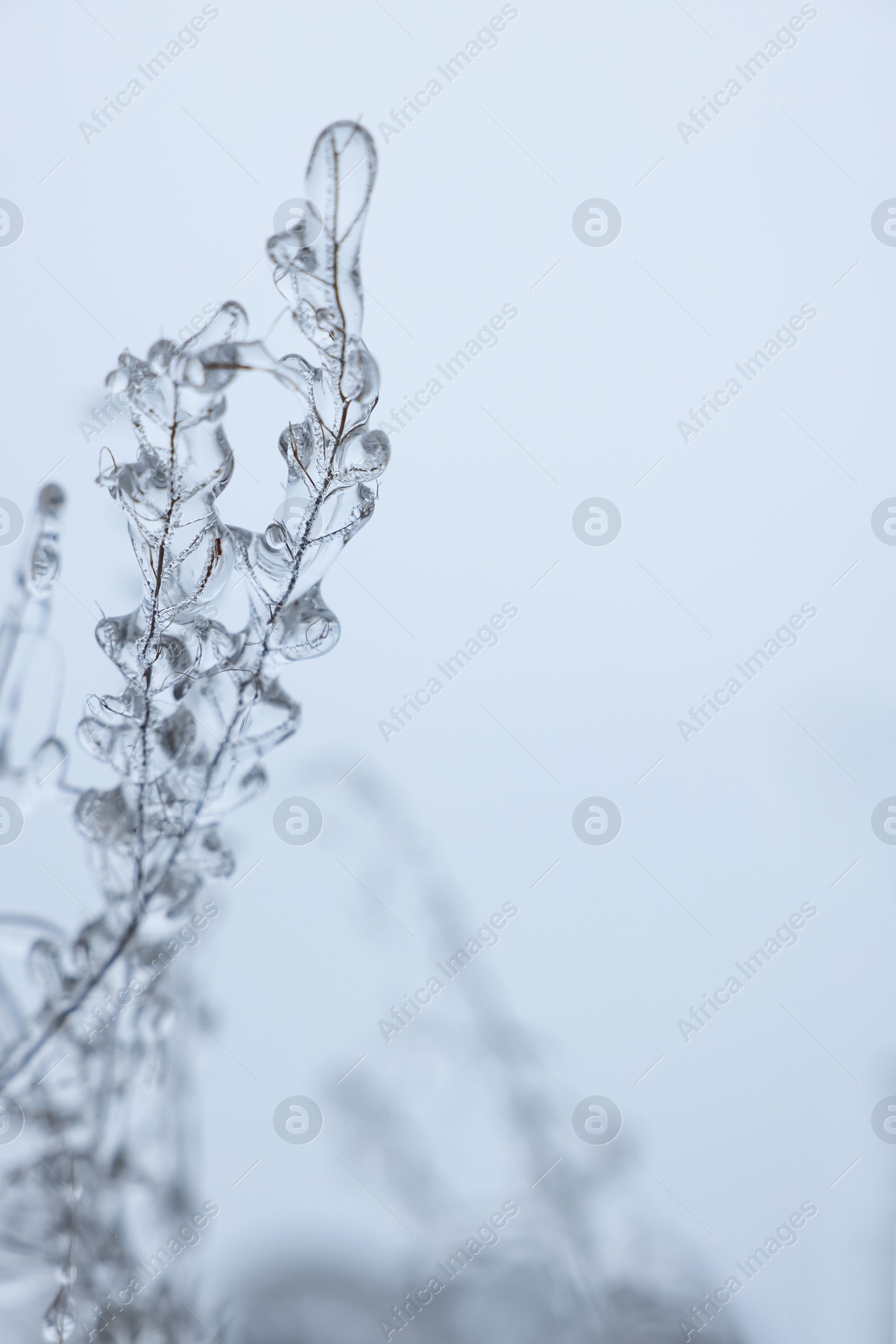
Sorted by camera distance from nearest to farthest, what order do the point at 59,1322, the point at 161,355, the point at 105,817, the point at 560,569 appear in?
the point at 161,355
the point at 105,817
the point at 59,1322
the point at 560,569

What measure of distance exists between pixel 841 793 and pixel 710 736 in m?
0.14

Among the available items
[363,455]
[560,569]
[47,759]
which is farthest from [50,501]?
[560,569]

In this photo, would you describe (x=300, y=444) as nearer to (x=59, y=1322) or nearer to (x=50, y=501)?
(x=50, y=501)

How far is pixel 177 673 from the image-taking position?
416 mm

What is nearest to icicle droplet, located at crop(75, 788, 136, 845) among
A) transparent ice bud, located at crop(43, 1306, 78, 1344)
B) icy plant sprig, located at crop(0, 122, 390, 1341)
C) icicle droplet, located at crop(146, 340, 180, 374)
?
icy plant sprig, located at crop(0, 122, 390, 1341)

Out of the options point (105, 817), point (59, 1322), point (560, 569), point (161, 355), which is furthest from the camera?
point (560, 569)

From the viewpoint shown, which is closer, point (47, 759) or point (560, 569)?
point (47, 759)

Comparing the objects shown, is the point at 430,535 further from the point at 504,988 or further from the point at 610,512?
the point at 504,988

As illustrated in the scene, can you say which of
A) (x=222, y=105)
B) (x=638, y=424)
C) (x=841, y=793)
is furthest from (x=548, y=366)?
(x=841, y=793)

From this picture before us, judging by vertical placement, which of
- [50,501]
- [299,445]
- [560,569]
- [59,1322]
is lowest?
[59,1322]

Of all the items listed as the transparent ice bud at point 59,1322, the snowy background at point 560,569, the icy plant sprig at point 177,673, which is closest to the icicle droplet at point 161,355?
the icy plant sprig at point 177,673

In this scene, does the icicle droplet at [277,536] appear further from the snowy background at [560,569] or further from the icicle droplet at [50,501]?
the snowy background at [560,569]

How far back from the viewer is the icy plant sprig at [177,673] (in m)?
0.32

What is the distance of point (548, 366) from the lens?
0.79m
